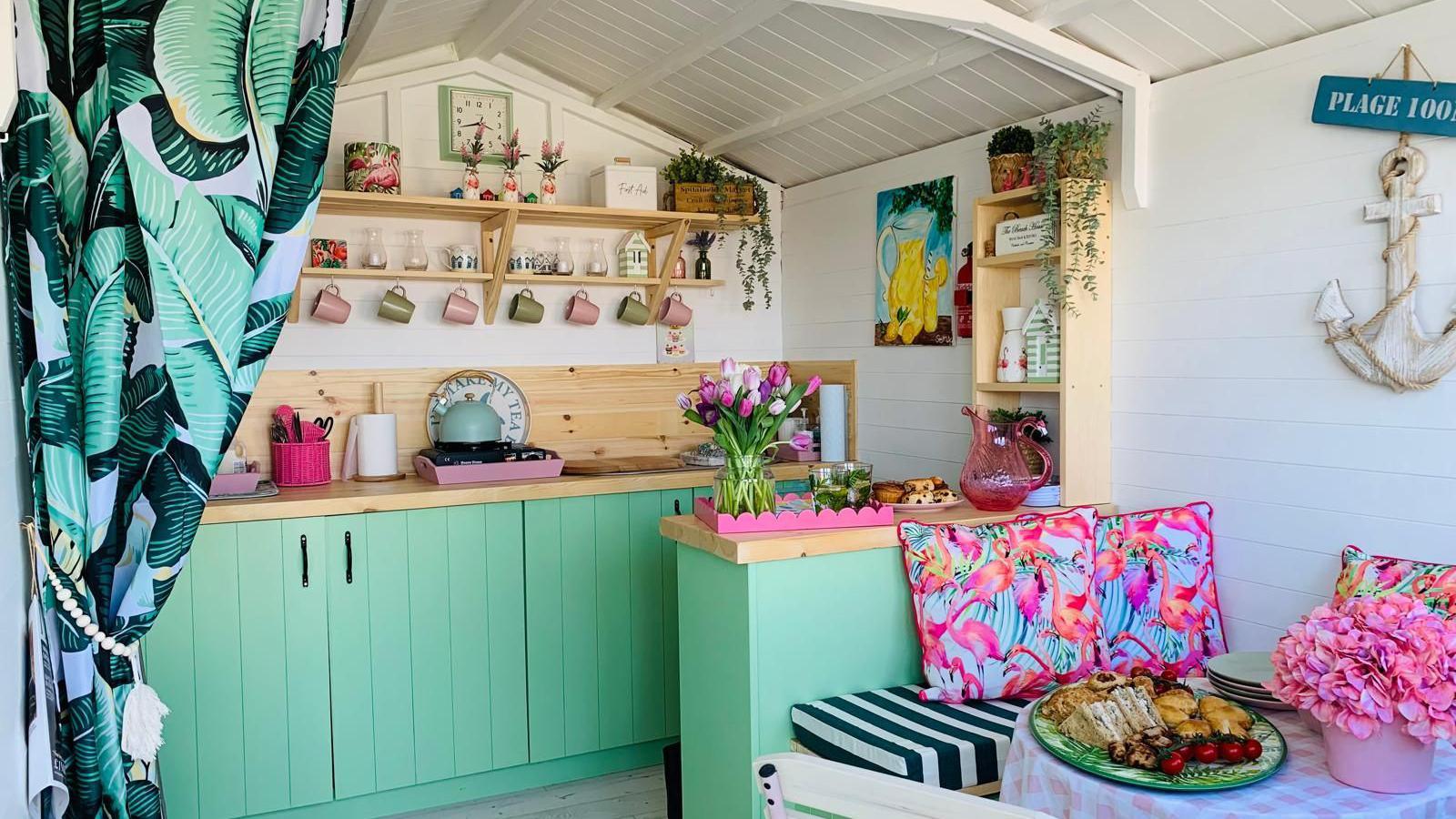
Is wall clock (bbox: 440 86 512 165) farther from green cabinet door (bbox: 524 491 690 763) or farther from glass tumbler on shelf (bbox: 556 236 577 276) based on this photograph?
green cabinet door (bbox: 524 491 690 763)

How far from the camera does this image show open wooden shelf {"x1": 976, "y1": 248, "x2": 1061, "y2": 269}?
9.49 feet

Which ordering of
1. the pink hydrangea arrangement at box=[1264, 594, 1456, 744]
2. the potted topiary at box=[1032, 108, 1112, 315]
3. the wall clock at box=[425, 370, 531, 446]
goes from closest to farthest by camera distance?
1. the pink hydrangea arrangement at box=[1264, 594, 1456, 744]
2. the potted topiary at box=[1032, 108, 1112, 315]
3. the wall clock at box=[425, 370, 531, 446]

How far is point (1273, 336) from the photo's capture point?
2.52 m

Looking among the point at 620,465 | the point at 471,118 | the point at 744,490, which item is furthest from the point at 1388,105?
the point at 471,118

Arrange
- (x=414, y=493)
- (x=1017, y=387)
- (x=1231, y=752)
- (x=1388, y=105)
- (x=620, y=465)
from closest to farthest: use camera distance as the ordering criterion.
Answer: (x=1231, y=752), (x=1388, y=105), (x=1017, y=387), (x=414, y=493), (x=620, y=465)

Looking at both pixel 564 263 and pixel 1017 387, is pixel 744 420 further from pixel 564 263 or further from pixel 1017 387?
pixel 564 263

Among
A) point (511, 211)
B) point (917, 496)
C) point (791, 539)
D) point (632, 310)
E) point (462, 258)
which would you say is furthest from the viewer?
point (632, 310)

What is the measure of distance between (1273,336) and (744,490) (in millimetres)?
1292

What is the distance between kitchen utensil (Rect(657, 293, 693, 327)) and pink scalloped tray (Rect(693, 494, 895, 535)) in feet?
5.39

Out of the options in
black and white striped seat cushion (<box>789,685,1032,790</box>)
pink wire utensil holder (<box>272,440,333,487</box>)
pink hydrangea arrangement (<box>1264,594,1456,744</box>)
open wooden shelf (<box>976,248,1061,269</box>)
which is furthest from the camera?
pink wire utensil holder (<box>272,440,333,487</box>)

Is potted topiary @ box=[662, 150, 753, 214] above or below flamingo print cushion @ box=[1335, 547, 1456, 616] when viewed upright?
above

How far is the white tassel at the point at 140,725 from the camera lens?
→ 5.56ft

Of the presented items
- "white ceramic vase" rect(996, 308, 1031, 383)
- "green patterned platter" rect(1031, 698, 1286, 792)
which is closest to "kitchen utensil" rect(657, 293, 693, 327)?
"white ceramic vase" rect(996, 308, 1031, 383)

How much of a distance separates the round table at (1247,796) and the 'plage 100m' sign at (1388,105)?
122cm
